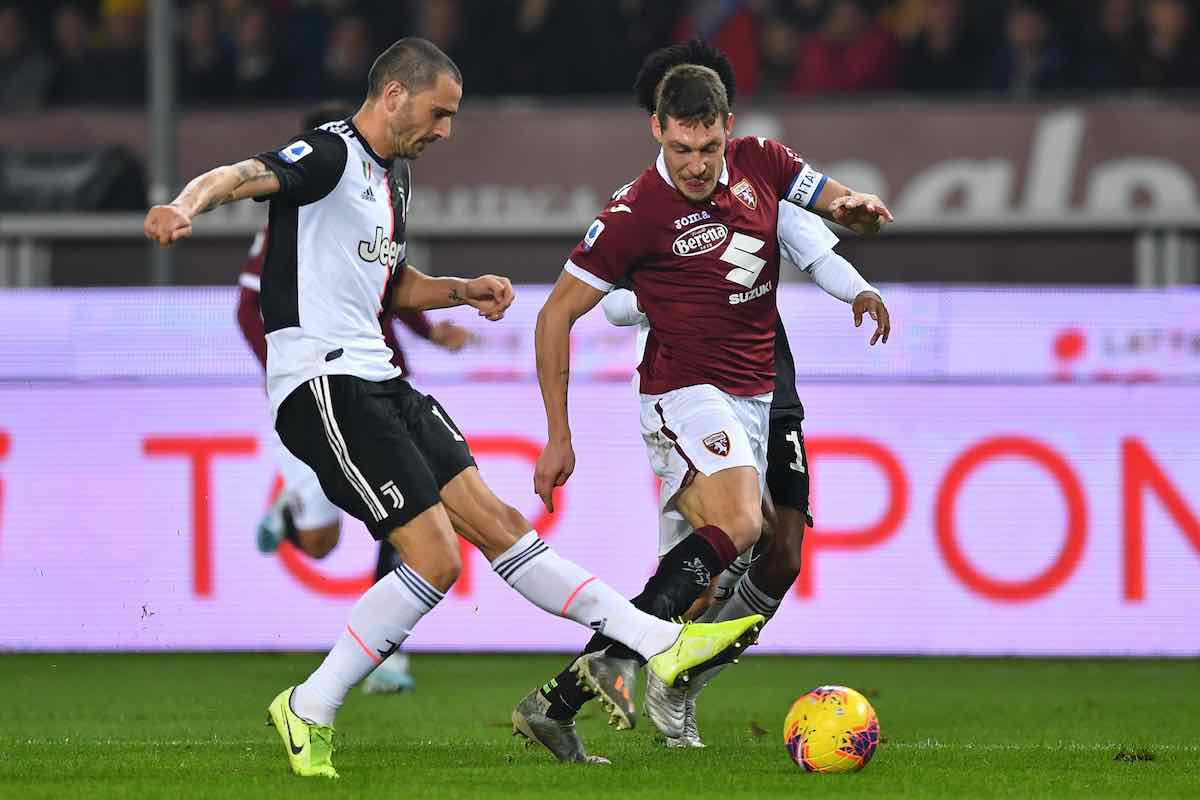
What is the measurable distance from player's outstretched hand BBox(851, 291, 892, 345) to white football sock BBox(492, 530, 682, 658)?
46.9 inches

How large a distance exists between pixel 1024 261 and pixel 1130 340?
911mm

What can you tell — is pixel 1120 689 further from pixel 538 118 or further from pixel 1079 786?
pixel 538 118

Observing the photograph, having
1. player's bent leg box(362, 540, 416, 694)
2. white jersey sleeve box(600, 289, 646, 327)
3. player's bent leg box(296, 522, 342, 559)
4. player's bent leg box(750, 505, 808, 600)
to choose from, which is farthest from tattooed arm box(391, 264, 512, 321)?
player's bent leg box(296, 522, 342, 559)

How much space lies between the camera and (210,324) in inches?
366

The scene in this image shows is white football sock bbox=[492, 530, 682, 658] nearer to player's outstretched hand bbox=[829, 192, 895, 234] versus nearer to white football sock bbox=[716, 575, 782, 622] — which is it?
white football sock bbox=[716, 575, 782, 622]

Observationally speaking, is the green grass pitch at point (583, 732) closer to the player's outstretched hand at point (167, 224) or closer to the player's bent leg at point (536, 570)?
the player's bent leg at point (536, 570)

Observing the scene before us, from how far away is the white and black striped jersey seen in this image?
18.4ft

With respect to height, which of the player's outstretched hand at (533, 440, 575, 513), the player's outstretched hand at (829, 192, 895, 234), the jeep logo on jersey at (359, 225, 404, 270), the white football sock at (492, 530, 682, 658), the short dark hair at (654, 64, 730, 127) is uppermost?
the short dark hair at (654, 64, 730, 127)

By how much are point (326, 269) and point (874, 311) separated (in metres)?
1.68

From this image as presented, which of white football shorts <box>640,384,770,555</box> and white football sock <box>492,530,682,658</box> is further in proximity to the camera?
white football shorts <box>640,384,770,555</box>

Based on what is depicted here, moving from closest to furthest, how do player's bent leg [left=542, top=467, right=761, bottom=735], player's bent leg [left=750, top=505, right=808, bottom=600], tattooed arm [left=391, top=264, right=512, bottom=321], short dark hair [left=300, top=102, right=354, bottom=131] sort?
player's bent leg [left=542, top=467, right=761, bottom=735] < tattooed arm [left=391, top=264, right=512, bottom=321] < player's bent leg [left=750, top=505, right=808, bottom=600] < short dark hair [left=300, top=102, right=354, bottom=131]

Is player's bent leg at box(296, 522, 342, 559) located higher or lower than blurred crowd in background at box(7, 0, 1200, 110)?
lower

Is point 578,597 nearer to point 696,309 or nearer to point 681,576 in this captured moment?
point 681,576

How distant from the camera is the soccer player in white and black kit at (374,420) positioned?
17.8 feet
